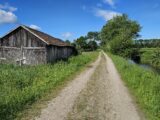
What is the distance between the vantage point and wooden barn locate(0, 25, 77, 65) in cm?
2704

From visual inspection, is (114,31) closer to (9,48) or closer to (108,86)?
(9,48)

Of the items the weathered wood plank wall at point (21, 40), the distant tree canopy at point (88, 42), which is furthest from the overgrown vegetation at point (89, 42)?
the weathered wood plank wall at point (21, 40)

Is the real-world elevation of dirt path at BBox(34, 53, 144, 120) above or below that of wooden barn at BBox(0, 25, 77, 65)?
below

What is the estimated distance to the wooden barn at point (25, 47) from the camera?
27.0 m

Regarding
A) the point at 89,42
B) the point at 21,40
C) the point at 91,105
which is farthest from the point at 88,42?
the point at 91,105

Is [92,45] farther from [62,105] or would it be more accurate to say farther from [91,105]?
[62,105]

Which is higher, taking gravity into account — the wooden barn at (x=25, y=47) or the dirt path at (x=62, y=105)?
the wooden barn at (x=25, y=47)

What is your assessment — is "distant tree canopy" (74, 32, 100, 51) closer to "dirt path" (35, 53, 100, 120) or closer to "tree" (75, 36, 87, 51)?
"tree" (75, 36, 87, 51)

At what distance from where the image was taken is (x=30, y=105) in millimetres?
10828

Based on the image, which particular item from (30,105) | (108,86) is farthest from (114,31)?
(30,105)

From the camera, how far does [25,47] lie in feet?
91.0

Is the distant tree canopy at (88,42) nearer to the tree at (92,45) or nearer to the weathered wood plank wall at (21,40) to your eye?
the tree at (92,45)

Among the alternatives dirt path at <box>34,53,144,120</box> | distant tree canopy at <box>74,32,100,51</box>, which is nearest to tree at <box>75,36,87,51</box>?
distant tree canopy at <box>74,32,100,51</box>

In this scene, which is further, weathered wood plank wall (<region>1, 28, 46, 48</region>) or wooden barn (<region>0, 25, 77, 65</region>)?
weathered wood plank wall (<region>1, 28, 46, 48</region>)
